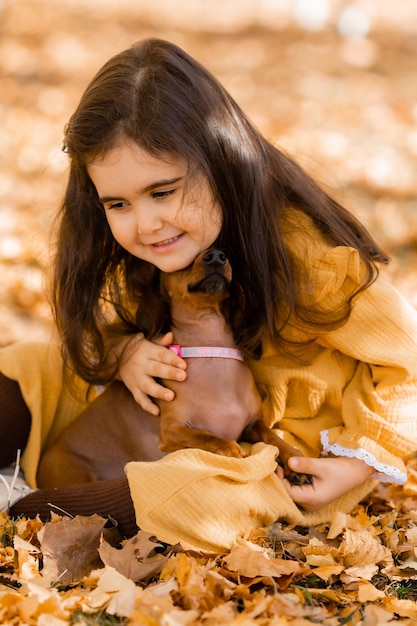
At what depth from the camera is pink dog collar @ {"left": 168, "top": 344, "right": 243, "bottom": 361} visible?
2.83 metres

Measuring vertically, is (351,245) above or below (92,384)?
above

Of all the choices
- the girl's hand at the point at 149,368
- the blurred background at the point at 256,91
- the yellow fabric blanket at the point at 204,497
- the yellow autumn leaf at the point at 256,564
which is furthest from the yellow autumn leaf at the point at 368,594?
the blurred background at the point at 256,91

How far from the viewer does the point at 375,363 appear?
9.53 ft

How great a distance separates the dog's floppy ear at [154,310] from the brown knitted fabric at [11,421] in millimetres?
598

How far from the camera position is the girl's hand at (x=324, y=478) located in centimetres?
272

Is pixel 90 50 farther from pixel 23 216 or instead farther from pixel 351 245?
pixel 351 245

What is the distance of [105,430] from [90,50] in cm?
899

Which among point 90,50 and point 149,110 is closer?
point 149,110

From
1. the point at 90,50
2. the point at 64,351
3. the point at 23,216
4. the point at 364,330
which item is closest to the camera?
the point at 364,330

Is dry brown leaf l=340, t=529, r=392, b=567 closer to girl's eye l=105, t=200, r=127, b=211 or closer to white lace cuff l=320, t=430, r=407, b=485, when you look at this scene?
white lace cuff l=320, t=430, r=407, b=485

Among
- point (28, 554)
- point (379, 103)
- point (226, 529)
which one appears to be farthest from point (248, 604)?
point (379, 103)

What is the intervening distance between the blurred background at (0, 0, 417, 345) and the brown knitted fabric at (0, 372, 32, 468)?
42cm

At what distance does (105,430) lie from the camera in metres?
3.08

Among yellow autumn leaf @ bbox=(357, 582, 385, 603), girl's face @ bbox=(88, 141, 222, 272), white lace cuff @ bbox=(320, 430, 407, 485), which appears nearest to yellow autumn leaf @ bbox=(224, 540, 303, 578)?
yellow autumn leaf @ bbox=(357, 582, 385, 603)
